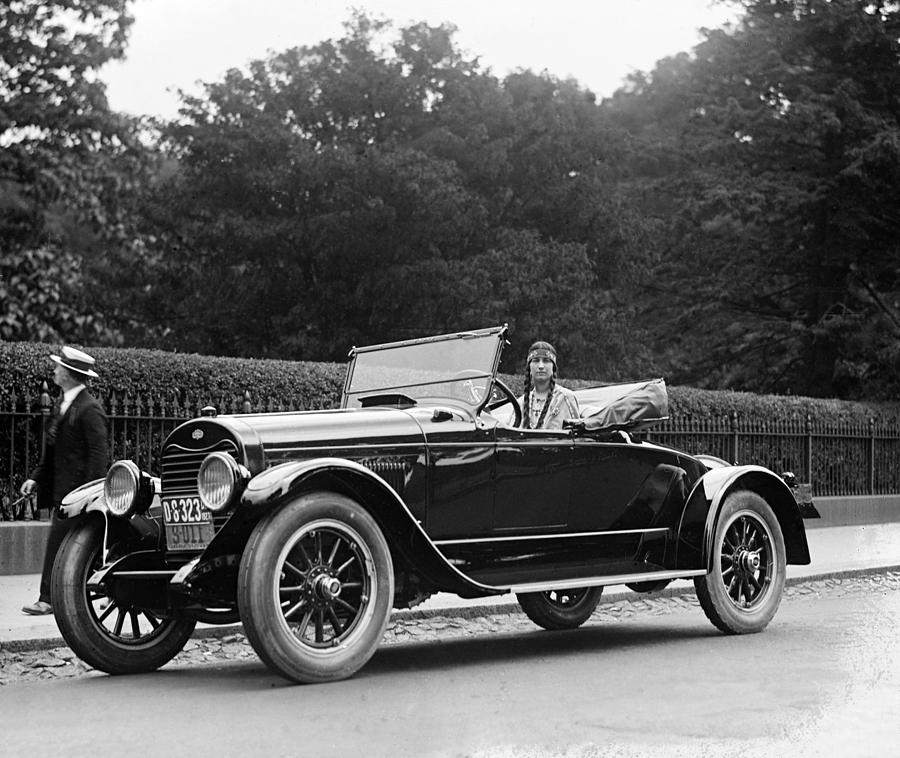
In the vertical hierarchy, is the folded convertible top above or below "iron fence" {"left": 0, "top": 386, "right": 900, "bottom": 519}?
above

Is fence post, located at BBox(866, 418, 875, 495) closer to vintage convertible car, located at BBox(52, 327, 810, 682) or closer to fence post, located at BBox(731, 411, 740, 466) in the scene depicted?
fence post, located at BBox(731, 411, 740, 466)

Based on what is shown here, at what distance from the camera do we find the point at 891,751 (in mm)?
5297

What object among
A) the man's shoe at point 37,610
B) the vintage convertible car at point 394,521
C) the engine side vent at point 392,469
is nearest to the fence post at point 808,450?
the vintage convertible car at point 394,521

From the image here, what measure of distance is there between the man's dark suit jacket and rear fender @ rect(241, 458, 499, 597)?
3.18 m

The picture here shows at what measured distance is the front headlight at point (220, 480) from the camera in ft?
23.0

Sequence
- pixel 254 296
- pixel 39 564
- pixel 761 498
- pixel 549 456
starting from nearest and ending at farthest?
pixel 549 456
pixel 761 498
pixel 39 564
pixel 254 296

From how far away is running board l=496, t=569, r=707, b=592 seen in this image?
7807 millimetres

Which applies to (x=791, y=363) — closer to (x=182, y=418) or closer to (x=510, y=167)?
(x=510, y=167)

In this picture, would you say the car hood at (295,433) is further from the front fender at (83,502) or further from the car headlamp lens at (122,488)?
the front fender at (83,502)

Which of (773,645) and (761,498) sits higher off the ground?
(761,498)

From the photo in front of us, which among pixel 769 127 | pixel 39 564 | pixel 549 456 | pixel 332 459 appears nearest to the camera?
pixel 332 459

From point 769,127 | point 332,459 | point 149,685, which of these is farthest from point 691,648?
point 769,127

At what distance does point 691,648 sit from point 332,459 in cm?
278

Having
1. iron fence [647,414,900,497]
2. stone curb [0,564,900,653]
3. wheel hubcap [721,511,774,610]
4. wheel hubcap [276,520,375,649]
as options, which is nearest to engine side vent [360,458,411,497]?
wheel hubcap [276,520,375,649]
